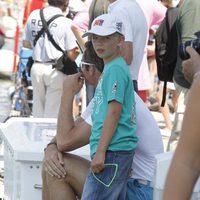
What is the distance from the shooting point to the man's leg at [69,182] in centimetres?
389

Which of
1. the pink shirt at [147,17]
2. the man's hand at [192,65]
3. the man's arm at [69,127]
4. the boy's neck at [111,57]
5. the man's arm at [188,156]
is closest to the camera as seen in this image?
the man's arm at [188,156]

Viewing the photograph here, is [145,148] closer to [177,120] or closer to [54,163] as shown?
[54,163]

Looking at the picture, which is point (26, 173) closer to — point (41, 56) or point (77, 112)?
point (41, 56)

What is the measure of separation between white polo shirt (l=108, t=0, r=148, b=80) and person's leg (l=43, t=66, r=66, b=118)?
76.3 inches

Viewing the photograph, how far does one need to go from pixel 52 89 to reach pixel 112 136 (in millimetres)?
3725

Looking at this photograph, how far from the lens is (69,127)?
400cm

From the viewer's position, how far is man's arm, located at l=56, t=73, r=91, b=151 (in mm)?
3951

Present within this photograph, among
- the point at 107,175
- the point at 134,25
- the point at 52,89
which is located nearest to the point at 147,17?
the point at 134,25

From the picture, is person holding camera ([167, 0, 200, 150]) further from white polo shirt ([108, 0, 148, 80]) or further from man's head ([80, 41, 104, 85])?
man's head ([80, 41, 104, 85])

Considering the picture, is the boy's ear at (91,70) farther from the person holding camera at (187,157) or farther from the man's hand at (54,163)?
the person holding camera at (187,157)

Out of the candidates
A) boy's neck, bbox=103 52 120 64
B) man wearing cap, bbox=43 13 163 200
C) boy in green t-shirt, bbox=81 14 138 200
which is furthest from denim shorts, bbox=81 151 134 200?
boy's neck, bbox=103 52 120 64

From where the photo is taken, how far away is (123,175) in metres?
3.64

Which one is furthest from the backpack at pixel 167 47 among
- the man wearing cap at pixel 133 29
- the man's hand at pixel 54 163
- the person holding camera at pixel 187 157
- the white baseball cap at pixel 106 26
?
the person holding camera at pixel 187 157

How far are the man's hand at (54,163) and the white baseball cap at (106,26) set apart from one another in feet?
2.06
